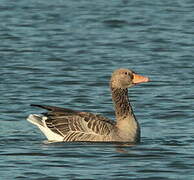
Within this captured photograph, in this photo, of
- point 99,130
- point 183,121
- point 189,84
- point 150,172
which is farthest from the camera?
point 189,84

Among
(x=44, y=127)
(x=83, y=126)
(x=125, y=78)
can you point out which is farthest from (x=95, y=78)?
(x=44, y=127)

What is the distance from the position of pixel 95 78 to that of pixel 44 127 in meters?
6.65

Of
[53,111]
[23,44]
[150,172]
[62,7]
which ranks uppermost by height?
[62,7]

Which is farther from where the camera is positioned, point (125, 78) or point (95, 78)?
point (95, 78)

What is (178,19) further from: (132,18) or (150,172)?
(150,172)

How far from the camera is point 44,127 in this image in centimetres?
1678

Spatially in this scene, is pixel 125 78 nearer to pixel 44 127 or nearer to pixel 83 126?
pixel 83 126

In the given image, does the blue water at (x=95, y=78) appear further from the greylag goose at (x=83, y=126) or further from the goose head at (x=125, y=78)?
the goose head at (x=125, y=78)

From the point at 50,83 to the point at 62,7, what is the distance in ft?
45.3

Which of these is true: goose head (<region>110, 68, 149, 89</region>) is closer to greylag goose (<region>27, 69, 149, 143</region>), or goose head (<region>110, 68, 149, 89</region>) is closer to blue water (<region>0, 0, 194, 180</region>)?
greylag goose (<region>27, 69, 149, 143</region>)

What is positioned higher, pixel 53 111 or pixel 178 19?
pixel 178 19

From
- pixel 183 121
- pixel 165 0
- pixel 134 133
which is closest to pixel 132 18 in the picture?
pixel 165 0

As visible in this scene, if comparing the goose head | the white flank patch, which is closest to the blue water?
the white flank patch

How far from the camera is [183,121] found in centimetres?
1870
